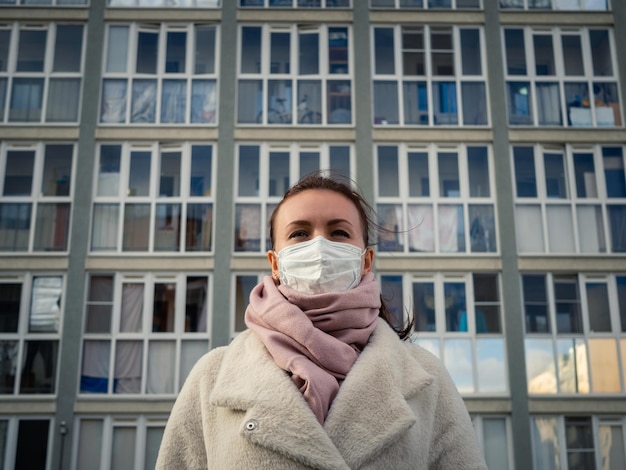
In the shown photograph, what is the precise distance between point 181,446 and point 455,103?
15710 millimetres

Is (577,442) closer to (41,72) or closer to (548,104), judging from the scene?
(548,104)

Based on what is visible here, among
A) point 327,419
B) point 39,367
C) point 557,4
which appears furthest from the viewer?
point 557,4

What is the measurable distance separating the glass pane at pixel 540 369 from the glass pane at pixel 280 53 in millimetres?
8872

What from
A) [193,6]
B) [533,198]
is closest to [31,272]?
[193,6]

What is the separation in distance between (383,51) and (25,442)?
12.5m

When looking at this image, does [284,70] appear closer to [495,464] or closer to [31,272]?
[31,272]

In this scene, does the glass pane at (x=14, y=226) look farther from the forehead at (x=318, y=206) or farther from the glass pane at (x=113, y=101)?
the forehead at (x=318, y=206)

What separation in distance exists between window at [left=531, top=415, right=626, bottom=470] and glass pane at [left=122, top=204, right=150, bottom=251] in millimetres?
9788

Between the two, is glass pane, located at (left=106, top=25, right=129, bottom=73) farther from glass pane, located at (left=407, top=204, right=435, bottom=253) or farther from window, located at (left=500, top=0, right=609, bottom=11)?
window, located at (left=500, top=0, right=609, bottom=11)

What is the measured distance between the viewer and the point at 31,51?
17.2 m

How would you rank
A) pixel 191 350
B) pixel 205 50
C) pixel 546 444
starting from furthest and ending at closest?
1. pixel 205 50
2. pixel 191 350
3. pixel 546 444

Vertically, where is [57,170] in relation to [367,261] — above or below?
above

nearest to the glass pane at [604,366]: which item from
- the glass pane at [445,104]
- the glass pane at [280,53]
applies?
the glass pane at [445,104]

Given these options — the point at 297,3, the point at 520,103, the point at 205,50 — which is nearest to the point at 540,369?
the point at 520,103
